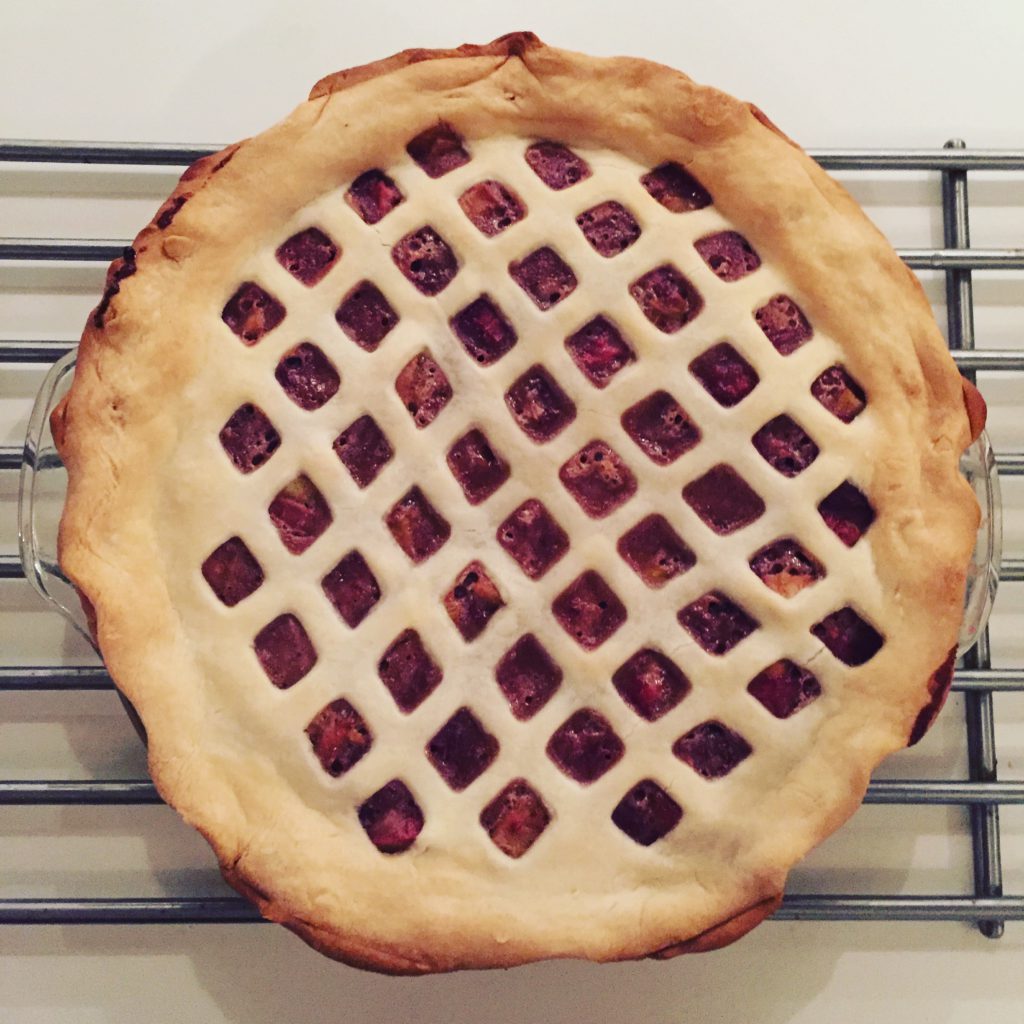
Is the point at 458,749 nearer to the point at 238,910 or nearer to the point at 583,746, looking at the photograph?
the point at 583,746

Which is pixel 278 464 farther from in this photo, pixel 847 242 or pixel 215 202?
pixel 847 242

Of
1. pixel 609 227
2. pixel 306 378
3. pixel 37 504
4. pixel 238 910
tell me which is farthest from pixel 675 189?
pixel 238 910

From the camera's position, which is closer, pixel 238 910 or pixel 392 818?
pixel 392 818

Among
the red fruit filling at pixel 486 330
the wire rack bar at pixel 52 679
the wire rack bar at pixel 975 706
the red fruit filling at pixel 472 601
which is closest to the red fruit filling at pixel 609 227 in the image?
the red fruit filling at pixel 486 330

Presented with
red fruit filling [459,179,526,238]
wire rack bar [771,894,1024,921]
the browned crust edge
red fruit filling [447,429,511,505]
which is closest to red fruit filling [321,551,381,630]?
red fruit filling [447,429,511,505]

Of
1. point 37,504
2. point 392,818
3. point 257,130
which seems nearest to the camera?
point 392,818

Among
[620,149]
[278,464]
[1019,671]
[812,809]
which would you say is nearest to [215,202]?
[278,464]

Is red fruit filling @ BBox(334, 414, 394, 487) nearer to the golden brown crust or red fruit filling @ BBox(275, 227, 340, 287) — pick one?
red fruit filling @ BBox(275, 227, 340, 287)
